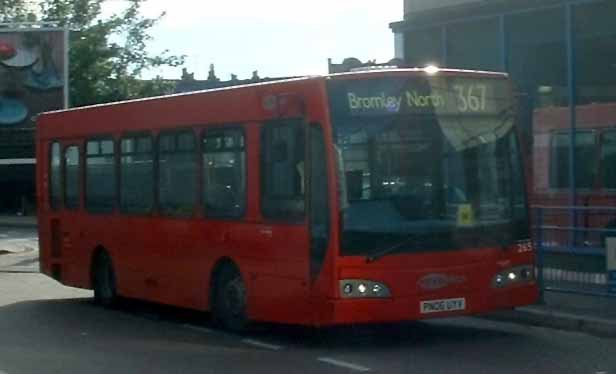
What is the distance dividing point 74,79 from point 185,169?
41.9m

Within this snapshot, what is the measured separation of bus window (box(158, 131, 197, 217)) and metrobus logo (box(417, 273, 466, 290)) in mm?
3644

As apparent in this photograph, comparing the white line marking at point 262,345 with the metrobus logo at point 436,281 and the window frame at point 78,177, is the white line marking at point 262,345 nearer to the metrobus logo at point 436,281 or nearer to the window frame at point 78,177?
the metrobus logo at point 436,281

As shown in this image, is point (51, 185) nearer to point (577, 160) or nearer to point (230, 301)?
point (230, 301)

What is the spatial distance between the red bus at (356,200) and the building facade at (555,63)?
17.7 feet

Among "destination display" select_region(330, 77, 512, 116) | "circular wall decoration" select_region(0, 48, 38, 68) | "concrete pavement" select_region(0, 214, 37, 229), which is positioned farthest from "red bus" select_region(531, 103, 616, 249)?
"concrete pavement" select_region(0, 214, 37, 229)

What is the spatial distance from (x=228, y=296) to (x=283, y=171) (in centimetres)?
206

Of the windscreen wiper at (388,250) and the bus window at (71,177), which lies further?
the bus window at (71,177)

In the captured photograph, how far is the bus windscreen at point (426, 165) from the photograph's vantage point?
12.5 metres

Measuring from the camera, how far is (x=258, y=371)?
11695 millimetres

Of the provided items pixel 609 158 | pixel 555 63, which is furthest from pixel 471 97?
pixel 555 63

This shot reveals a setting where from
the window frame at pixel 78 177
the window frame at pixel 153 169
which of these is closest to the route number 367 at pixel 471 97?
the window frame at pixel 153 169

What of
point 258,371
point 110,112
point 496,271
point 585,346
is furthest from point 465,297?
point 110,112

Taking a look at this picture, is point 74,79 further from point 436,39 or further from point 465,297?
point 465,297

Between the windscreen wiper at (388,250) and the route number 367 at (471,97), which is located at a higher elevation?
the route number 367 at (471,97)
